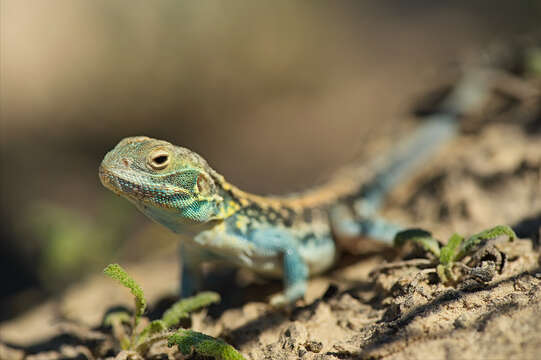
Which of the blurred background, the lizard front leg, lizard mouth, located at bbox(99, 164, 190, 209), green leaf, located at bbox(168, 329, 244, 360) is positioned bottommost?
green leaf, located at bbox(168, 329, 244, 360)

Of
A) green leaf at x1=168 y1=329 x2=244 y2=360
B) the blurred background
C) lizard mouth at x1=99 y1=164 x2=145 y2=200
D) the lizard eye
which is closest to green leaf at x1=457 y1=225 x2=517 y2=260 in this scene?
green leaf at x1=168 y1=329 x2=244 y2=360

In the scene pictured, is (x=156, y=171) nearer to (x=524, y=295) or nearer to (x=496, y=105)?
(x=524, y=295)

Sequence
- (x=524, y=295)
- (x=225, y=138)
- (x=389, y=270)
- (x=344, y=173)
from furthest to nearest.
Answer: (x=225, y=138) → (x=344, y=173) → (x=389, y=270) → (x=524, y=295)

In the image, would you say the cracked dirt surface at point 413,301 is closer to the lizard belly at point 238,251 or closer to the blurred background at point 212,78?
the lizard belly at point 238,251

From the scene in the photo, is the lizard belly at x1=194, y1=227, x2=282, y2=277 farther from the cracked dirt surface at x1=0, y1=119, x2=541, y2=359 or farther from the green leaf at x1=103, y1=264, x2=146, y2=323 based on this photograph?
the green leaf at x1=103, y1=264, x2=146, y2=323

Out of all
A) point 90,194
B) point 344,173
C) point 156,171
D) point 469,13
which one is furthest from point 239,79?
point 156,171

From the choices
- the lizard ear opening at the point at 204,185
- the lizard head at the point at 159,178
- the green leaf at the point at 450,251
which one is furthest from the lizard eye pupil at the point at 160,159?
the green leaf at the point at 450,251
